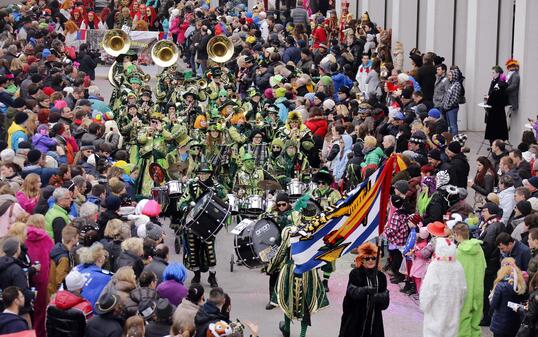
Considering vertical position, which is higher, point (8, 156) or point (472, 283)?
point (8, 156)

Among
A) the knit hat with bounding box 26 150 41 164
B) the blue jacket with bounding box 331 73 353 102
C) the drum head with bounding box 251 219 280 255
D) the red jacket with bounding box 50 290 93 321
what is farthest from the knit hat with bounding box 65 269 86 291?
the blue jacket with bounding box 331 73 353 102

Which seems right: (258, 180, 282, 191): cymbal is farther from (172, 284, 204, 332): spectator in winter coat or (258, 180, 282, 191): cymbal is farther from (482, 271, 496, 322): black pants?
(172, 284, 204, 332): spectator in winter coat

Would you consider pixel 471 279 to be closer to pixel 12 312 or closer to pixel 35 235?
pixel 35 235

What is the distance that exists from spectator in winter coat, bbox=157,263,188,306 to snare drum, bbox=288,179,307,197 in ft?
22.0

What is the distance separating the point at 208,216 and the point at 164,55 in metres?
15.4

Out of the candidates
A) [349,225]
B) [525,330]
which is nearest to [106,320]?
[349,225]

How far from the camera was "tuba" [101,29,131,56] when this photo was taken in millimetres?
34531

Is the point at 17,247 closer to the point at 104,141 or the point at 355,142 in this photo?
the point at 104,141

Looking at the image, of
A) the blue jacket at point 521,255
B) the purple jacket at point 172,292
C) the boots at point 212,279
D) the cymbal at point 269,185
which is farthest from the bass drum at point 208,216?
the purple jacket at point 172,292

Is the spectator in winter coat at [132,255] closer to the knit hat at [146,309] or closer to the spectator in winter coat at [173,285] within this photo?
the spectator in winter coat at [173,285]

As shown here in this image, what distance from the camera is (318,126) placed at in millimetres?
25969

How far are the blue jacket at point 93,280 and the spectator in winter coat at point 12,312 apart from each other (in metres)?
0.96

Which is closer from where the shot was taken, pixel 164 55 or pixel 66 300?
pixel 66 300

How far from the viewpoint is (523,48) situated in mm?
25906
